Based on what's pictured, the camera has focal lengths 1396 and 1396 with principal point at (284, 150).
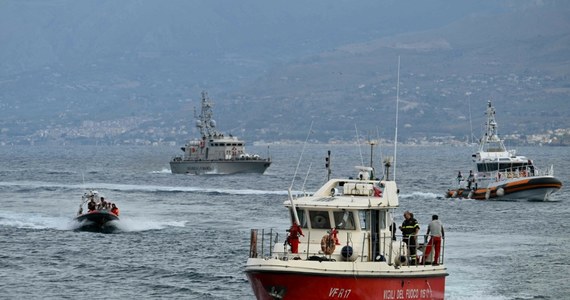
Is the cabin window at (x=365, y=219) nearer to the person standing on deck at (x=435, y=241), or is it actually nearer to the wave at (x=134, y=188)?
the person standing on deck at (x=435, y=241)

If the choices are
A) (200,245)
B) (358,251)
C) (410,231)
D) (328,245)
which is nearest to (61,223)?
(200,245)

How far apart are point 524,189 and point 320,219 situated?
71.9 m

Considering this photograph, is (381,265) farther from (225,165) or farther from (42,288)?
(225,165)

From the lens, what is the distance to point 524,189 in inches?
4545

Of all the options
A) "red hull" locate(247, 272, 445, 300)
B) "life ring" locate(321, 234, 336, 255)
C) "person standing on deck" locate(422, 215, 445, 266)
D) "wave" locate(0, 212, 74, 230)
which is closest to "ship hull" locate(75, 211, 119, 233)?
"wave" locate(0, 212, 74, 230)

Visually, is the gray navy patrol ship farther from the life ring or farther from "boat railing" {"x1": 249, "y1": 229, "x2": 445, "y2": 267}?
the life ring

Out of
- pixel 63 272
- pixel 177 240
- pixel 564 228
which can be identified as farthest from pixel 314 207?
pixel 564 228

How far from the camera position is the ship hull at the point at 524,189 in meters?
115

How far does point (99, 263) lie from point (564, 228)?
3337cm

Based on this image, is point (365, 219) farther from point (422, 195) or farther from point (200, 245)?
point (422, 195)

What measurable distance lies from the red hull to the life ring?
4.69 feet

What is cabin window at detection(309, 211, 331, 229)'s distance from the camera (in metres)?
46.0

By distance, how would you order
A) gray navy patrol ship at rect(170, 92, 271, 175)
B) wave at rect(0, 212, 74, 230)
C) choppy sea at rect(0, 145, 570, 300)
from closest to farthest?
choppy sea at rect(0, 145, 570, 300), wave at rect(0, 212, 74, 230), gray navy patrol ship at rect(170, 92, 271, 175)

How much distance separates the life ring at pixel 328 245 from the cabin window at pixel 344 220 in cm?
122
